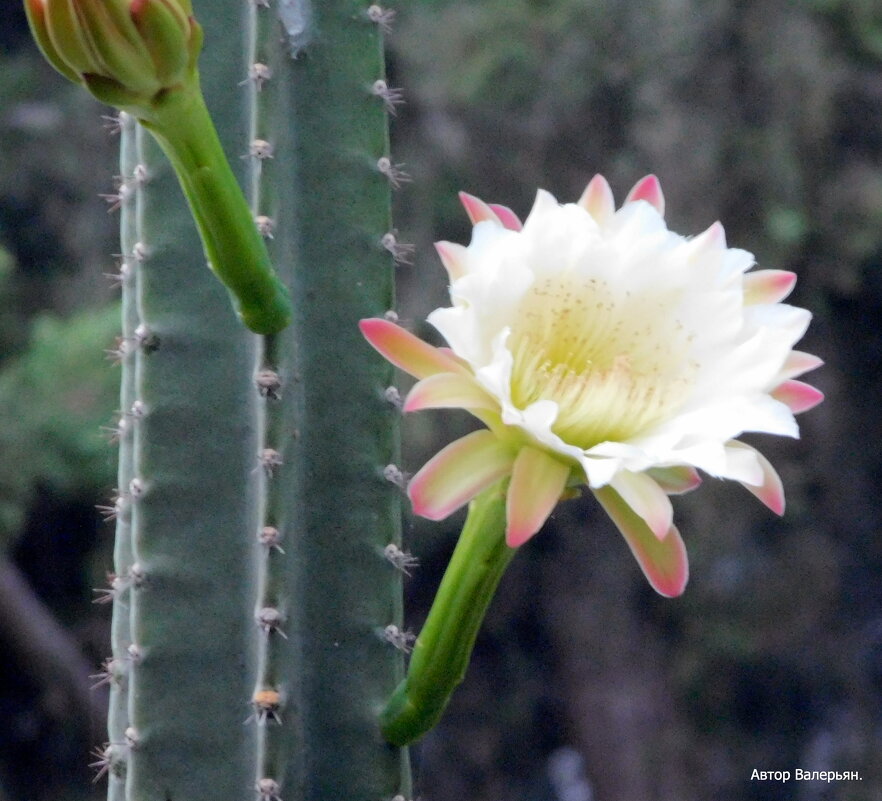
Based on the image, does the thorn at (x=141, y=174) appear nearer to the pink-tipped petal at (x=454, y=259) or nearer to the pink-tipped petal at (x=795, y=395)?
the pink-tipped petal at (x=454, y=259)

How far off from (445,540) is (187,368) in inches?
55.7

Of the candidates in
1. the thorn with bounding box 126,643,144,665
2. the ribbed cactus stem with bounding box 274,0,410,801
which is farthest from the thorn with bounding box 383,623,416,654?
the thorn with bounding box 126,643,144,665

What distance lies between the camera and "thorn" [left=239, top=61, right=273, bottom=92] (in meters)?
0.46

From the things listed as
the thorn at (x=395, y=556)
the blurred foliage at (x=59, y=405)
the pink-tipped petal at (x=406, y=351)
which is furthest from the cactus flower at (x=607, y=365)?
the blurred foliage at (x=59, y=405)

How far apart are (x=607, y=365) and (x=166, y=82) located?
0.64 ft

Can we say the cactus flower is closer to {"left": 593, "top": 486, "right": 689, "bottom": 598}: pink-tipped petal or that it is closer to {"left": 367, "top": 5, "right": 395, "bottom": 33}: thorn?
{"left": 593, "top": 486, "right": 689, "bottom": 598}: pink-tipped petal

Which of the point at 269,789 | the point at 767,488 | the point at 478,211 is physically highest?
the point at 478,211

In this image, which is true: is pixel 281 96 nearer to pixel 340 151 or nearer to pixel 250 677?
pixel 340 151

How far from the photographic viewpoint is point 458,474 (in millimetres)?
365

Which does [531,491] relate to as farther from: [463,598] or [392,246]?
[392,246]

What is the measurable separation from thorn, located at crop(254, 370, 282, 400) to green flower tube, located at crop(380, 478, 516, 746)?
0.32 feet

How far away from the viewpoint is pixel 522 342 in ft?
1.31

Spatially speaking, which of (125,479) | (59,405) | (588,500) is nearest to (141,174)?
(125,479)

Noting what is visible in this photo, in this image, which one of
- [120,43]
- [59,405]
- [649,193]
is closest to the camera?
[120,43]
